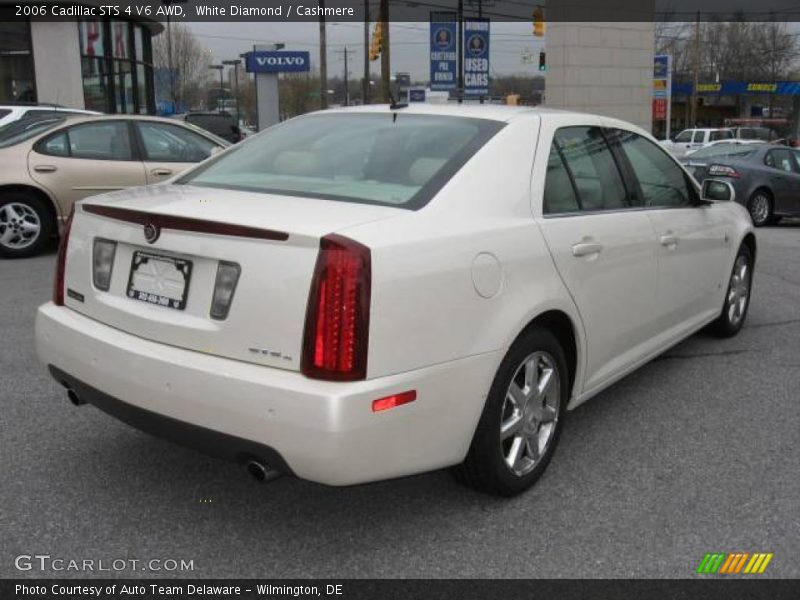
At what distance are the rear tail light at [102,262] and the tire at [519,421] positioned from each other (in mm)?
1510

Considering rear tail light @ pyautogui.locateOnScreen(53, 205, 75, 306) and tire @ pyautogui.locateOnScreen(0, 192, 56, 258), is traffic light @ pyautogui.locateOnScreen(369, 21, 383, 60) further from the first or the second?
rear tail light @ pyautogui.locateOnScreen(53, 205, 75, 306)

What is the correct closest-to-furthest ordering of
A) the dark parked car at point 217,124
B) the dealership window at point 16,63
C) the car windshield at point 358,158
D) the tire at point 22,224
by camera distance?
the car windshield at point 358,158, the tire at point 22,224, the dealership window at point 16,63, the dark parked car at point 217,124

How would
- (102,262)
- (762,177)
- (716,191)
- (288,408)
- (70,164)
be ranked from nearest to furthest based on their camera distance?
(288,408) → (102,262) → (716,191) → (70,164) → (762,177)

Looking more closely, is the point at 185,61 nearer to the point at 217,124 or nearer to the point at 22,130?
the point at 217,124

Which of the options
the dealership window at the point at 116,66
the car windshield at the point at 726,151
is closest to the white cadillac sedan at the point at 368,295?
the car windshield at the point at 726,151

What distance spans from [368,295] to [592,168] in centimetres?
182

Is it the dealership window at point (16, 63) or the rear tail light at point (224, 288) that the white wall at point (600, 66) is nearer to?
the dealership window at point (16, 63)

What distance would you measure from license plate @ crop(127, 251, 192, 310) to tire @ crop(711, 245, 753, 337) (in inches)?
155

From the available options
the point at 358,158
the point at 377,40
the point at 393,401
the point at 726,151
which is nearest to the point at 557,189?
the point at 358,158

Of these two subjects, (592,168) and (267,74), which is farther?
(267,74)

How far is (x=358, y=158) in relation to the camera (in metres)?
3.53

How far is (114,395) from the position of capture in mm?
2947

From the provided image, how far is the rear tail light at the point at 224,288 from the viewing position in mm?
2686
